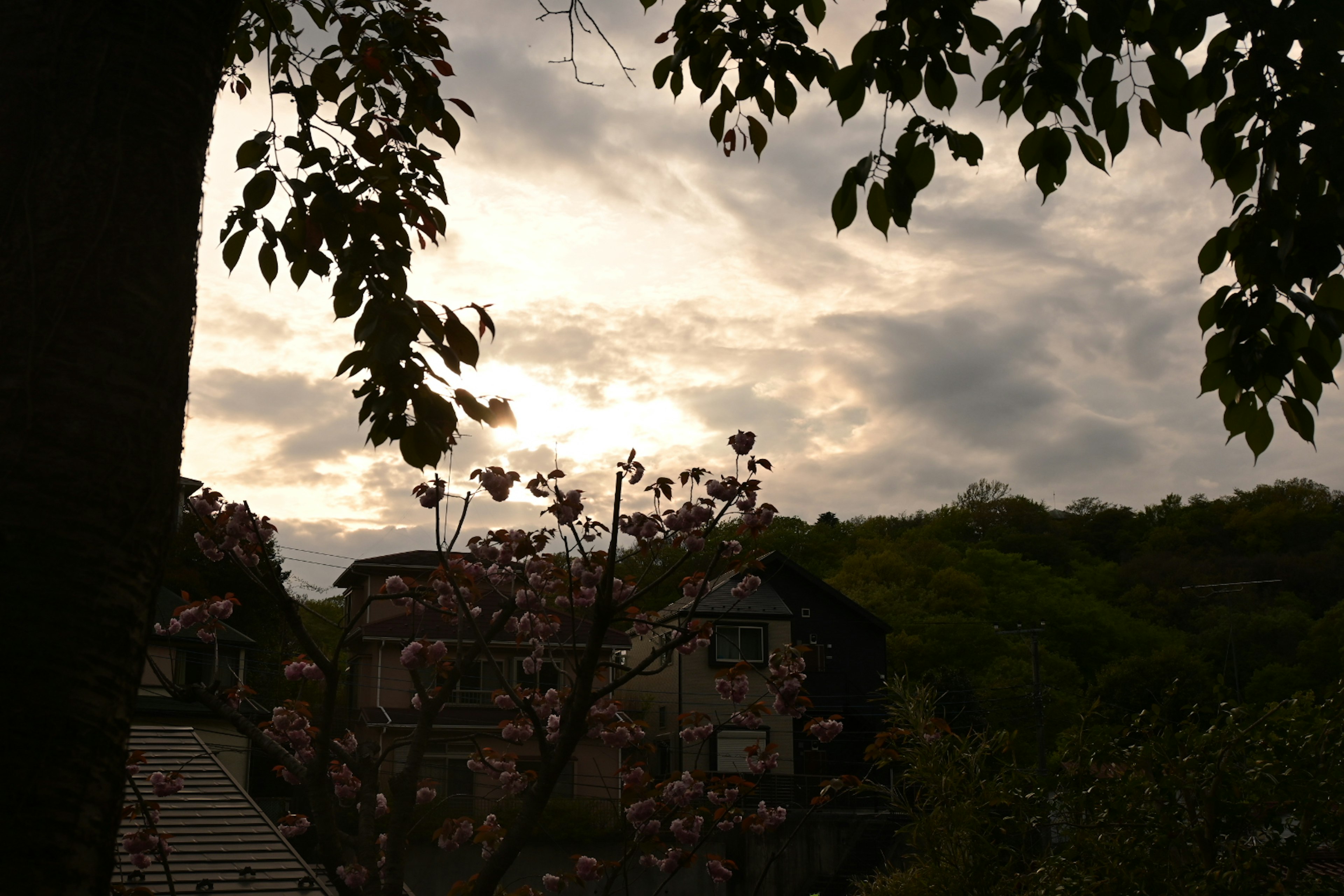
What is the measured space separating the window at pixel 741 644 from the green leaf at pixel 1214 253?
31.6 metres

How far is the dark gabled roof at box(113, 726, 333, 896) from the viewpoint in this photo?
338 inches

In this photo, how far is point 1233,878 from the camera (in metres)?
4.25

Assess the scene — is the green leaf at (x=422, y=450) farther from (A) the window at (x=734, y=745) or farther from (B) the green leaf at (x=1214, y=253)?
(A) the window at (x=734, y=745)

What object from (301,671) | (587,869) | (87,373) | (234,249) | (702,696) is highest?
(234,249)

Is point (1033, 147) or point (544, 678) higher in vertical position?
point (1033, 147)

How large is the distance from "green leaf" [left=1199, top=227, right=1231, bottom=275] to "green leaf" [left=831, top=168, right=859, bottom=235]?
107 cm

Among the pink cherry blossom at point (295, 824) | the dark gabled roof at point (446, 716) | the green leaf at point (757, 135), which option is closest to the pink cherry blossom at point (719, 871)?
the pink cherry blossom at point (295, 824)

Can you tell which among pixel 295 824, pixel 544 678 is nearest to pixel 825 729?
pixel 295 824

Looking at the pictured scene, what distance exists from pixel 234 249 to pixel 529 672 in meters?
6.39

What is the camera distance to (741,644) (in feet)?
115

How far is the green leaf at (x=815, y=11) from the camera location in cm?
342

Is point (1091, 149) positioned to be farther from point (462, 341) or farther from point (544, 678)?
point (544, 678)

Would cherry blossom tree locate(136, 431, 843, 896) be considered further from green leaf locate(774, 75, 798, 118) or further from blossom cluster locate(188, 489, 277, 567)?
green leaf locate(774, 75, 798, 118)

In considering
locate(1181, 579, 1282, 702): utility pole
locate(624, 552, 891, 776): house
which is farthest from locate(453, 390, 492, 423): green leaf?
locate(1181, 579, 1282, 702): utility pole
